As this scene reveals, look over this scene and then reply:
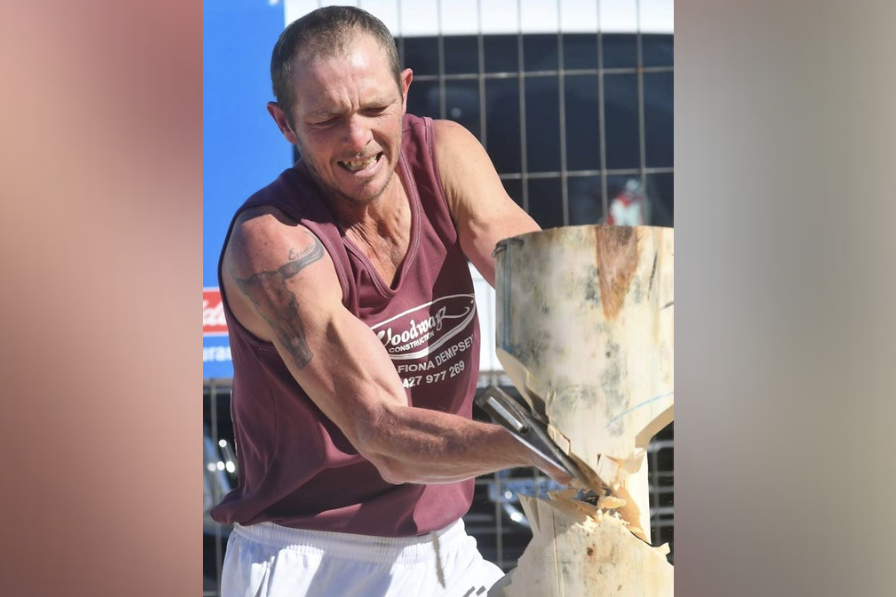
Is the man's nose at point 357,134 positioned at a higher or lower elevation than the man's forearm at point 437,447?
higher

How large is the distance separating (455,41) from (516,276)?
4.38 meters

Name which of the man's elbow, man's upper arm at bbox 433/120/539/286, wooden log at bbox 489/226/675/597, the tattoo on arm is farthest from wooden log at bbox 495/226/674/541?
man's upper arm at bbox 433/120/539/286

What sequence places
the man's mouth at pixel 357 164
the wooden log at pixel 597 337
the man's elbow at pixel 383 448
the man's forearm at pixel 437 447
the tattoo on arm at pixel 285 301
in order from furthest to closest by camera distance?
1. the man's mouth at pixel 357 164
2. the tattoo on arm at pixel 285 301
3. the man's elbow at pixel 383 448
4. the man's forearm at pixel 437 447
5. the wooden log at pixel 597 337

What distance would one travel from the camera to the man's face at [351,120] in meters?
2.36

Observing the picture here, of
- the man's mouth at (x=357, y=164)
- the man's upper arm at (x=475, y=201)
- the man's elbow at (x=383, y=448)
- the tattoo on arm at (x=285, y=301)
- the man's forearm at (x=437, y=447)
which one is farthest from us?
the man's upper arm at (x=475, y=201)

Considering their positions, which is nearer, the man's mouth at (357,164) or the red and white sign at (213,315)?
the man's mouth at (357,164)

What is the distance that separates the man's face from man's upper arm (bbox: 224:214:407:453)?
18 cm

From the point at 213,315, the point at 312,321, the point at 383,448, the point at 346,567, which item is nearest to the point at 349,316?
the point at 312,321

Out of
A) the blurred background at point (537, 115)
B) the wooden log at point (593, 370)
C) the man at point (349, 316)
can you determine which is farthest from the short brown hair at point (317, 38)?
the blurred background at point (537, 115)

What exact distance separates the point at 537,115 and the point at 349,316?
4.11m

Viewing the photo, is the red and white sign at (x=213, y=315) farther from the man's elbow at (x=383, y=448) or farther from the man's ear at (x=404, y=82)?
the man's elbow at (x=383, y=448)

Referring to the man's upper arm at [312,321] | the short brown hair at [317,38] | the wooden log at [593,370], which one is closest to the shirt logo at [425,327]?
the man's upper arm at [312,321]

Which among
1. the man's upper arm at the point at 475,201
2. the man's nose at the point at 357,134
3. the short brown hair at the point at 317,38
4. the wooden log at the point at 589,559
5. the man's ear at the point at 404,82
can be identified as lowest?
the wooden log at the point at 589,559
